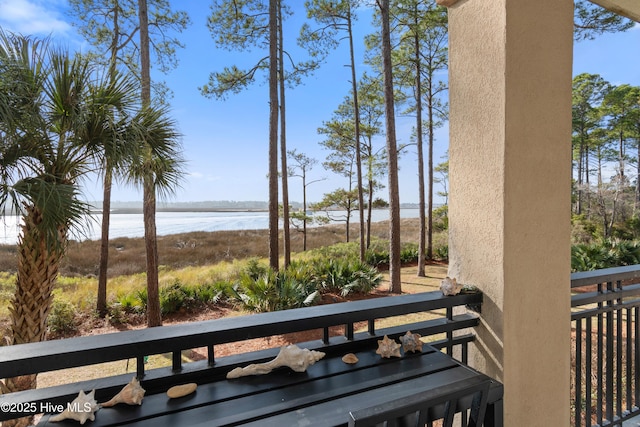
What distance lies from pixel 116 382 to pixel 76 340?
0.15 meters

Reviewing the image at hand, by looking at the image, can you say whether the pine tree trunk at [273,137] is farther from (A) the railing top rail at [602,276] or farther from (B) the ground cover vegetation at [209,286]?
(A) the railing top rail at [602,276]

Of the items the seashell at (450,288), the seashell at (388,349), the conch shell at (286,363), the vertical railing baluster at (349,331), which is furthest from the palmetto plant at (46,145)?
the seashell at (450,288)

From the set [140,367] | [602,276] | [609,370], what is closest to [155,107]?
[140,367]

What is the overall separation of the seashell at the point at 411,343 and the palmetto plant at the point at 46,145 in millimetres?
2447

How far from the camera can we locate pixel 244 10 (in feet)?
22.7

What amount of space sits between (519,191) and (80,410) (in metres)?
1.44

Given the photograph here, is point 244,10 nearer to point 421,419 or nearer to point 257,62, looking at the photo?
point 257,62

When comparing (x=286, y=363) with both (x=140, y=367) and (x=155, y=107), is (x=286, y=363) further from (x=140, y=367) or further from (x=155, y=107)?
(x=155, y=107)

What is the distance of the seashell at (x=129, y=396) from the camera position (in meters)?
0.69

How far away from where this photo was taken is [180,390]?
74 cm

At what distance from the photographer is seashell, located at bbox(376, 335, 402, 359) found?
94 cm

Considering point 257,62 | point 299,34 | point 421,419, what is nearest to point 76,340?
point 421,419

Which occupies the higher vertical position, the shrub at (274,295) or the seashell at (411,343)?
the seashell at (411,343)

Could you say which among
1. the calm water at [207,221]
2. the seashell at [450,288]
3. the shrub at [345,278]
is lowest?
the shrub at [345,278]
